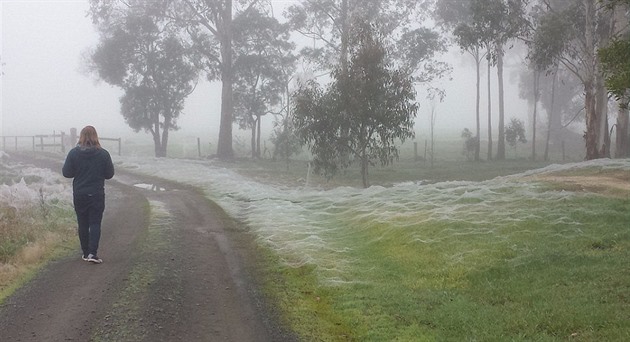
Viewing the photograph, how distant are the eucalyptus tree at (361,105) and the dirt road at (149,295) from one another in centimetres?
1105

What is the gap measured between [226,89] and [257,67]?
3.50m

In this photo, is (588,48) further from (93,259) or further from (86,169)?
(93,259)

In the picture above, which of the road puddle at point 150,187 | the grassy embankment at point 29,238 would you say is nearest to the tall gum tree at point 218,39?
the road puddle at point 150,187

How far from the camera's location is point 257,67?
48.0 metres

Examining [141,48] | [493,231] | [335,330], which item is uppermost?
[141,48]

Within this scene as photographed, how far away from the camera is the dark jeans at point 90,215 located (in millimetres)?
10625

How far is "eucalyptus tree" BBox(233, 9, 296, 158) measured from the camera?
47.8m

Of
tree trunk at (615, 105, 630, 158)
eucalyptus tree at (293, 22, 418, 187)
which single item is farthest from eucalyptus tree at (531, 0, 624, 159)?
eucalyptus tree at (293, 22, 418, 187)

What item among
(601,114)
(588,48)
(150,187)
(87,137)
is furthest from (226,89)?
(87,137)

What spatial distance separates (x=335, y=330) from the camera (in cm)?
767

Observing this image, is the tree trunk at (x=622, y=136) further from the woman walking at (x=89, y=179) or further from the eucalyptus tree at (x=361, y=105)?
the woman walking at (x=89, y=179)

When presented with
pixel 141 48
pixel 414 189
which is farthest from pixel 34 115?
pixel 414 189

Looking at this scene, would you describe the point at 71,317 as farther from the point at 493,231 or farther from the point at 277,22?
the point at 277,22

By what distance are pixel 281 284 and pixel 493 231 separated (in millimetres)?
4784
